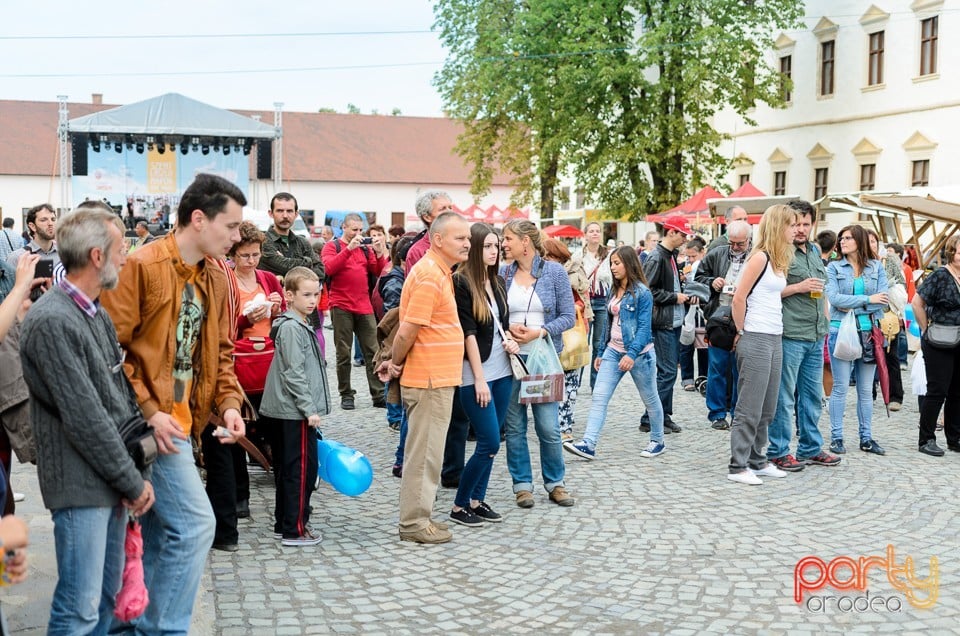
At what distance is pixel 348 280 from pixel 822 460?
16.4 feet

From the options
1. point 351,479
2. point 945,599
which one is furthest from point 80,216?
point 945,599

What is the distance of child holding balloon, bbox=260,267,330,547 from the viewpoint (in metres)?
5.58

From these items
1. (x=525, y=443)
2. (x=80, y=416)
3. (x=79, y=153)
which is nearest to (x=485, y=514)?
(x=525, y=443)

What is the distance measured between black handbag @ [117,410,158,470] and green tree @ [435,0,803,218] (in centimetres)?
2687

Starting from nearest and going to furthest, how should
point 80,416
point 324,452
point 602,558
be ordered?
point 80,416 < point 602,558 < point 324,452

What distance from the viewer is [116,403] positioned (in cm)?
319

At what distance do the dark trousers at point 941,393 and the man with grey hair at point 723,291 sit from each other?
1.63m

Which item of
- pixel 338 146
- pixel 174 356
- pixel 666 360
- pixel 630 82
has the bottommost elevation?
pixel 666 360

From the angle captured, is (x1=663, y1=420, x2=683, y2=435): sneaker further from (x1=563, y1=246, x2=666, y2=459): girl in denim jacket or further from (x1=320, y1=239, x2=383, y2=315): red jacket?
(x1=320, y1=239, x2=383, y2=315): red jacket

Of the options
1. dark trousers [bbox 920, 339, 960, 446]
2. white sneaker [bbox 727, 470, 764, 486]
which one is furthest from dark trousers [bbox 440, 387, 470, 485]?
dark trousers [bbox 920, 339, 960, 446]

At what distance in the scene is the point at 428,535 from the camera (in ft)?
18.5

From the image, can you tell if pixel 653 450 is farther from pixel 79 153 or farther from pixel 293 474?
pixel 79 153

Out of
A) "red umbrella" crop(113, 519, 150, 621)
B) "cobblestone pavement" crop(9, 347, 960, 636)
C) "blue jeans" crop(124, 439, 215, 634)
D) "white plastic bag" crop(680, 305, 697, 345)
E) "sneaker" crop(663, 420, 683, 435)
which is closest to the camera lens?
"red umbrella" crop(113, 519, 150, 621)

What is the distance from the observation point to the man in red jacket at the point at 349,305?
10.3 metres
